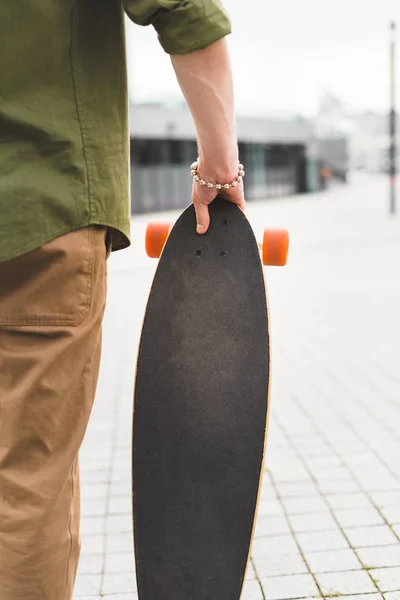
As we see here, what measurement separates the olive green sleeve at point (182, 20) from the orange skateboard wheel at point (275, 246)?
667 mm

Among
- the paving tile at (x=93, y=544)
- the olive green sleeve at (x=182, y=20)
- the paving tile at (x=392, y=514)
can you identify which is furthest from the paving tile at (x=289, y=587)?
the olive green sleeve at (x=182, y=20)

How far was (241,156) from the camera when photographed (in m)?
Answer: 34.8

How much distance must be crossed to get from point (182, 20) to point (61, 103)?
315mm

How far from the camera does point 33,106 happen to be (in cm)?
154

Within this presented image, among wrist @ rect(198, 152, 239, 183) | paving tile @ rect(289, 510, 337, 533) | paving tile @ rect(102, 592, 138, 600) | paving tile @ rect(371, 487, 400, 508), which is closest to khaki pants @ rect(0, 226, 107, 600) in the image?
wrist @ rect(198, 152, 239, 183)

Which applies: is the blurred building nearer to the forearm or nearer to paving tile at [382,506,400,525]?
paving tile at [382,506,400,525]

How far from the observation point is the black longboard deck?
196 centimetres

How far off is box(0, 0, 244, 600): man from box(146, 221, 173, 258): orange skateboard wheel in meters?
0.38

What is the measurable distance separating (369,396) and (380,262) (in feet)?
24.5

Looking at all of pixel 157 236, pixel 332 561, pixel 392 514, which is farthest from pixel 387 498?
pixel 157 236

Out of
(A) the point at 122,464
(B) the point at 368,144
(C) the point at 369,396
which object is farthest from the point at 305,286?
(B) the point at 368,144

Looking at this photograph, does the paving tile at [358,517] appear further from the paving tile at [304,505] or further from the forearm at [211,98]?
the forearm at [211,98]

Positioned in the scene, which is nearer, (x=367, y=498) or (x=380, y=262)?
(x=367, y=498)

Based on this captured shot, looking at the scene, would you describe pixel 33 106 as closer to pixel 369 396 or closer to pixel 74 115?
pixel 74 115
